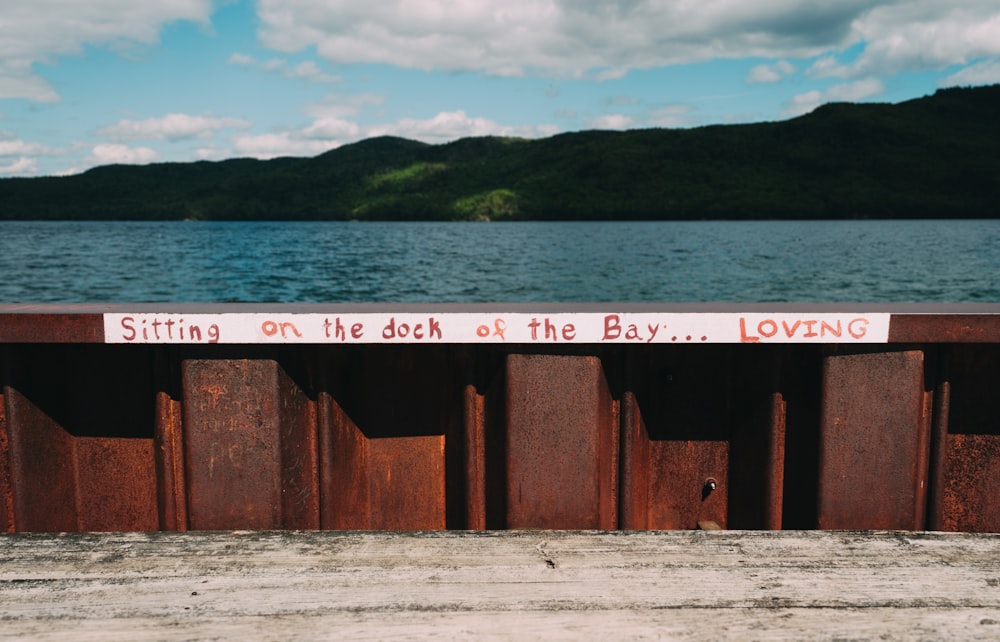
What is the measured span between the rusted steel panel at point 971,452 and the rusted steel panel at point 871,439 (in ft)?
0.67

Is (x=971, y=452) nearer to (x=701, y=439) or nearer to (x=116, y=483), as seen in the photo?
(x=701, y=439)

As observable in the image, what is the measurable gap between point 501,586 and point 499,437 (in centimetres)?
101

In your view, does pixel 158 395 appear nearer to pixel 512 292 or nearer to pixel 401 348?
pixel 401 348

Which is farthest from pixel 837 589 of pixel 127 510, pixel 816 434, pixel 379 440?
pixel 127 510

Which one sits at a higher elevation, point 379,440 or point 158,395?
point 158,395

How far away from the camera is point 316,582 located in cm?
244

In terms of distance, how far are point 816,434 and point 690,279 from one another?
53963 mm

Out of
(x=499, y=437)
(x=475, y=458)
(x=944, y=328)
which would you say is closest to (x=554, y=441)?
(x=499, y=437)

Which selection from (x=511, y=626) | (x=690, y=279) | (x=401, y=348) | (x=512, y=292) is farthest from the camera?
(x=690, y=279)

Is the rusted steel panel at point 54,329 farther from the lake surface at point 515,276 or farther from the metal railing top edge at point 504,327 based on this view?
the lake surface at point 515,276

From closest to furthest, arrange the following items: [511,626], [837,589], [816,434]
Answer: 1. [511,626]
2. [837,589]
3. [816,434]

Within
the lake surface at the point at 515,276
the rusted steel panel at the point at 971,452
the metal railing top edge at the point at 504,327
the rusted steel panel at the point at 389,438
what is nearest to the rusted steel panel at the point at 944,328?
the metal railing top edge at the point at 504,327

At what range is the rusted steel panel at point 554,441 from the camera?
10.5 feet

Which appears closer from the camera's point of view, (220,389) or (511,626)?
(511,626)
